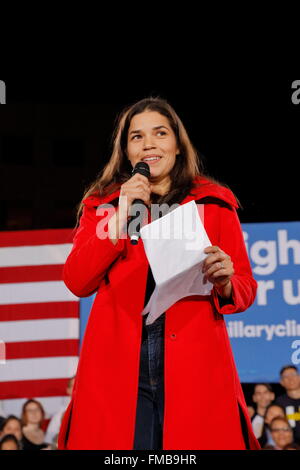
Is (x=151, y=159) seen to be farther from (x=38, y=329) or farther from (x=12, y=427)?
(x=12, y=427)

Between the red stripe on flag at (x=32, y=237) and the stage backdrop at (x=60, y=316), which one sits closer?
the stage backdrop at (x=60, y=316)

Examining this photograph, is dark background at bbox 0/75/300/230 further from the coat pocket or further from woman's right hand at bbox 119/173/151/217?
the coat pocket

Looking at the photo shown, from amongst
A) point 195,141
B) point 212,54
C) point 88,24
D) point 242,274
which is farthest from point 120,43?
point 242,274

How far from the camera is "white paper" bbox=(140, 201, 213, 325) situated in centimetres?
126

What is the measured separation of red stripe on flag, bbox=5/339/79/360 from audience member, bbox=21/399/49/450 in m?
0.34

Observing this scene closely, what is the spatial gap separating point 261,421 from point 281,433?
307 millimetres

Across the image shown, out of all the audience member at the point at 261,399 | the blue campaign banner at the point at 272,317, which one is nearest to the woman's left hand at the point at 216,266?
the blue campaign banner at the point at 272,317

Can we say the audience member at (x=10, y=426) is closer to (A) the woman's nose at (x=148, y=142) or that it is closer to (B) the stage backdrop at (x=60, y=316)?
(B) the stage backdrop at (x=60, y=316)

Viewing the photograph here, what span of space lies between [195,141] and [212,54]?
117 cm

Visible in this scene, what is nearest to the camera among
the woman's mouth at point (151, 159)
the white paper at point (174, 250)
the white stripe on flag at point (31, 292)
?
the white paper at point (174, 250)

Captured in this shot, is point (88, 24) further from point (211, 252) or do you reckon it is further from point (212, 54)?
point (211, 252)

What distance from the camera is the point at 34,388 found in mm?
4477

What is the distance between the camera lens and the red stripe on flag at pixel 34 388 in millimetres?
4430

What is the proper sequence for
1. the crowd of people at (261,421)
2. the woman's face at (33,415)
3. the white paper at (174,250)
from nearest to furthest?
the white paper at (174,250) → the crowd of people at (261,421) → the woman's face at (33,415)
